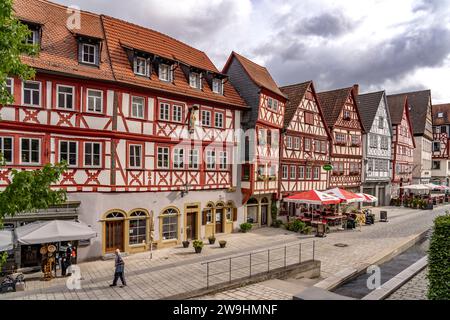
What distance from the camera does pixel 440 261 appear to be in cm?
898

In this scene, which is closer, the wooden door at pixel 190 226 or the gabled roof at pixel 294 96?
the wooden door at pixel 190 226

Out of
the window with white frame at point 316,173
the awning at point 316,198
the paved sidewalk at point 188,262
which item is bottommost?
the paved sidewalk at point 188,262

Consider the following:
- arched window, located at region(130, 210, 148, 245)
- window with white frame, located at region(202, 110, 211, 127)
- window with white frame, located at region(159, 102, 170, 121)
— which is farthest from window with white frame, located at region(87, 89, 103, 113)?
window with white frame, located at region(202, 110, 211, 127)

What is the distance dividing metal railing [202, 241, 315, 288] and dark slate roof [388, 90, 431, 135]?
4268cm

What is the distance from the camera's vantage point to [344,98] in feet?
109

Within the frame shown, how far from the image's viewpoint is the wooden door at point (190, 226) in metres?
20.5

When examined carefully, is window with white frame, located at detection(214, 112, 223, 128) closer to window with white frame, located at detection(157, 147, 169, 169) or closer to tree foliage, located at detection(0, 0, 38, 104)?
window with white frame, located at detection(157, 147, 169, 169)

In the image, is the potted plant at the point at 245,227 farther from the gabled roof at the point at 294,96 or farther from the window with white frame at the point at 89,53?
the window with white frame at the point at 89,53

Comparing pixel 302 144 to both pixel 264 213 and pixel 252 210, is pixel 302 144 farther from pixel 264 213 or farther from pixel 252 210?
pixel 252 210

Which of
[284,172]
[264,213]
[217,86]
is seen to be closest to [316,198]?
[284,172]

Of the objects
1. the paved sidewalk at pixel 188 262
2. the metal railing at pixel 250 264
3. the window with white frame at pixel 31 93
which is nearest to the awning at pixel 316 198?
the paved sidewalk at pixel 188 262

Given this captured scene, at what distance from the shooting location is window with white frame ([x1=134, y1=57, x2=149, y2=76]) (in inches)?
733

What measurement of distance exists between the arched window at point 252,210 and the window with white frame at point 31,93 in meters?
15.0
